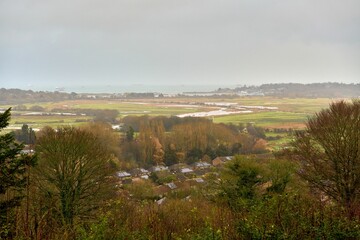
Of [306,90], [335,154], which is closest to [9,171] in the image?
[335,154]

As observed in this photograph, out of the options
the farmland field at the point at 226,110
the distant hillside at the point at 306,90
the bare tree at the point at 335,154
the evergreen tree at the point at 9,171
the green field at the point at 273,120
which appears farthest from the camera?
the distant hillside at the point at 306,90

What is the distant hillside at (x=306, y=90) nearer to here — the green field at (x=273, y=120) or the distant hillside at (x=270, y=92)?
the distant hillside at (x=270, y=92)

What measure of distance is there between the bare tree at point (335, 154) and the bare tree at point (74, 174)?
8.78 meters

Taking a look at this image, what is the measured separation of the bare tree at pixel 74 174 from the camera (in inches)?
539

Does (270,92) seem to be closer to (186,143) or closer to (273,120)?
(273,120)

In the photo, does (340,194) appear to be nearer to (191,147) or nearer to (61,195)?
(61,195)

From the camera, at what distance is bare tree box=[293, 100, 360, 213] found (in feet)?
42.5

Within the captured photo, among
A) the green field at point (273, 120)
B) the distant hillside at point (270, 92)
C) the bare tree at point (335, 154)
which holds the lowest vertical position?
the green field at point (273, 120)

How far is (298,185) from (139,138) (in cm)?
3244

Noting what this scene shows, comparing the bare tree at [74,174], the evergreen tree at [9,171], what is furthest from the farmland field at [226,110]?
the evergreen tree at [9,171]

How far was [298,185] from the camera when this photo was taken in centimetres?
1427

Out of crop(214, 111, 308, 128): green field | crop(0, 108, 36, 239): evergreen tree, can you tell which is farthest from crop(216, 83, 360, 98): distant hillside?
crop(0, 108, 36, 239): evergreen tree

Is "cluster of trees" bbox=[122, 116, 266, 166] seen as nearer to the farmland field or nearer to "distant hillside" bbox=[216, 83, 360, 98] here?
the farmland field

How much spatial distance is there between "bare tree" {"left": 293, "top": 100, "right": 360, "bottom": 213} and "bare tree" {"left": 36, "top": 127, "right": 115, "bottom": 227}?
346 inches
